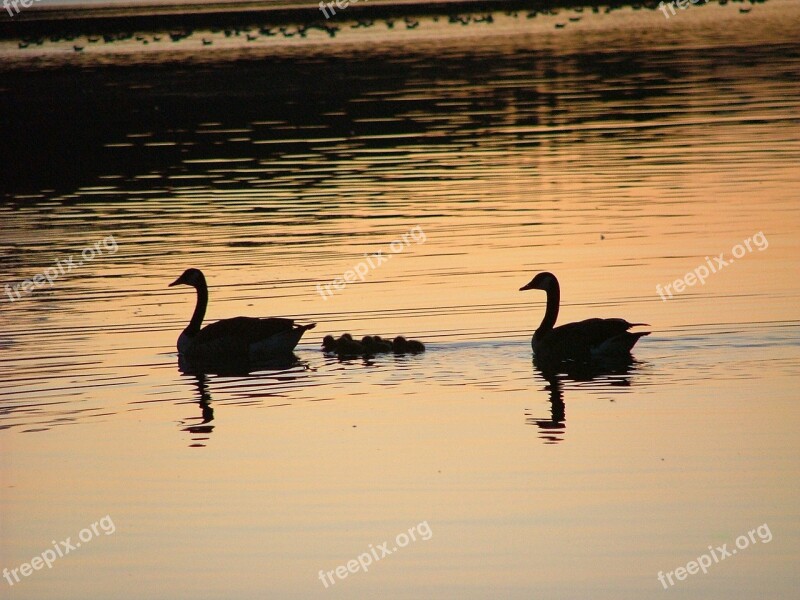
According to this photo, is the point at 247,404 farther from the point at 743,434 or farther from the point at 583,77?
the point at 583,77

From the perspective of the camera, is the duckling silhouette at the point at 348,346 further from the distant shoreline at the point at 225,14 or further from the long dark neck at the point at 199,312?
the distant shoreline at the point at 225,14

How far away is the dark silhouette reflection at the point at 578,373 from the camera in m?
15.1

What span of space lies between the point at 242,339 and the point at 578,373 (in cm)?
413

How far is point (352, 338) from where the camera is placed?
57.9ft

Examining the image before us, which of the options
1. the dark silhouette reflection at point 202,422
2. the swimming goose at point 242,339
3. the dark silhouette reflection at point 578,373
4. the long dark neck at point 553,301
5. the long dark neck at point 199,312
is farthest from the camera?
the long dark neck at point 199,312

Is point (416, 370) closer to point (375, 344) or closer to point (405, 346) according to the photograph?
point (405, 346)

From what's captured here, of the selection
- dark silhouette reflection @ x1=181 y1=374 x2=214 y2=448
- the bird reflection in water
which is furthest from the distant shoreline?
dark silhouette reflection @ x1=181 y1=374 x2=214 y2=448

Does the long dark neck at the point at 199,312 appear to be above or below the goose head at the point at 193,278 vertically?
below

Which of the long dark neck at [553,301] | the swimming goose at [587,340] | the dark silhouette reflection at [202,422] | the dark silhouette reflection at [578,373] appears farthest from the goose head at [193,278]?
the dark silhouette reflection at [578,373]

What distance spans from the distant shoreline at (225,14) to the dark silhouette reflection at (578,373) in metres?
106

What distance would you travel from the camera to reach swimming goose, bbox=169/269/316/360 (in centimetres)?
1788

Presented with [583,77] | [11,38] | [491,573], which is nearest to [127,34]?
[11,38]

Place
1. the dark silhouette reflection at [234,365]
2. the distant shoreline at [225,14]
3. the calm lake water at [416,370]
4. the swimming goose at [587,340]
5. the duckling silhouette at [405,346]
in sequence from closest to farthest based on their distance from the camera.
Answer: the calm lake water at [416,370]
the swimming goose at [587,340]
the duckling silhouette at [405,346]
the dark silhouette reflection at [234,365]
the distant shoreline at [225,14]

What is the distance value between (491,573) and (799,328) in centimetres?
830
